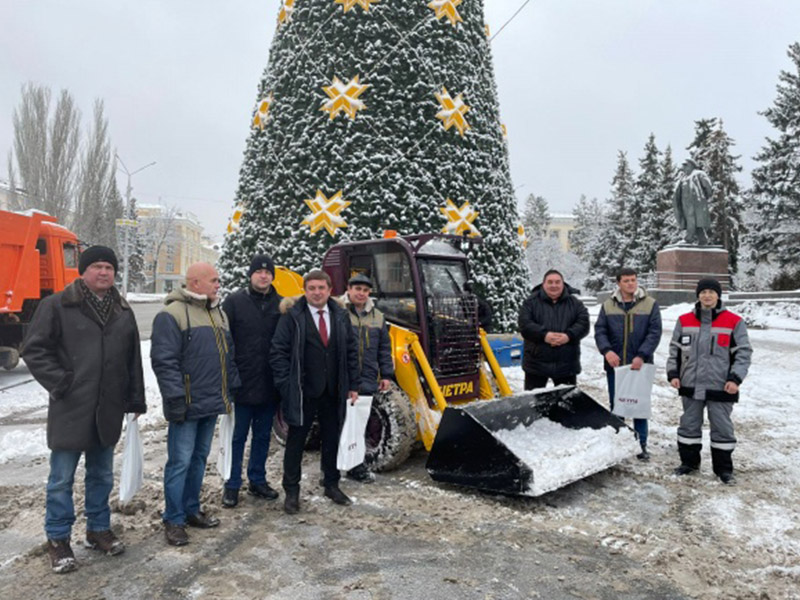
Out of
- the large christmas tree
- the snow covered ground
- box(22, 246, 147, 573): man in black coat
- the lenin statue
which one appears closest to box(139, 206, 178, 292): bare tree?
the lenin statue

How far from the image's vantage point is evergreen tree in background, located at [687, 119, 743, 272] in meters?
34.3

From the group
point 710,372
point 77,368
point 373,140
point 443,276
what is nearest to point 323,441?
point 77,368

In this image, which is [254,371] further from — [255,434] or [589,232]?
[589,232]

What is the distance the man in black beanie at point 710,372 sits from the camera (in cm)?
488

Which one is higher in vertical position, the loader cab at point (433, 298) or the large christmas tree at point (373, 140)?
the large christmas tree at point (373, 140)

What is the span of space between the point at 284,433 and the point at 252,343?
1.78m

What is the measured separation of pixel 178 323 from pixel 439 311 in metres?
2.44

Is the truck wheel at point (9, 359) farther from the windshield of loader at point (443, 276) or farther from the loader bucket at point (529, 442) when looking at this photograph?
the loader bucket at point (529, 442)

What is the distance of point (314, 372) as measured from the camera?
4137mm

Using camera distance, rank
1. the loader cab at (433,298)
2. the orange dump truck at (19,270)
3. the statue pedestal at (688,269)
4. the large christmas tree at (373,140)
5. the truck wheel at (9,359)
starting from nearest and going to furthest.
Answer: the loader cab at (433,298) → the large christmas tree at (373,140) → the orange dump truck at (19,270) → the truck wheel at (9,359) → the statue pedestal at (688,269)

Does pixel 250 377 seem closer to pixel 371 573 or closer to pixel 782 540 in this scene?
pixel 371 573

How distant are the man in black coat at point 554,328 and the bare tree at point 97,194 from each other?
33.5 metres

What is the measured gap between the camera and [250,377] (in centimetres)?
418

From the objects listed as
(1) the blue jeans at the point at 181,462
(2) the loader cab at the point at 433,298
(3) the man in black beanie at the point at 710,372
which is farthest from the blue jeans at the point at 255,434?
(3) the man in black beanie at the point at 710,372
